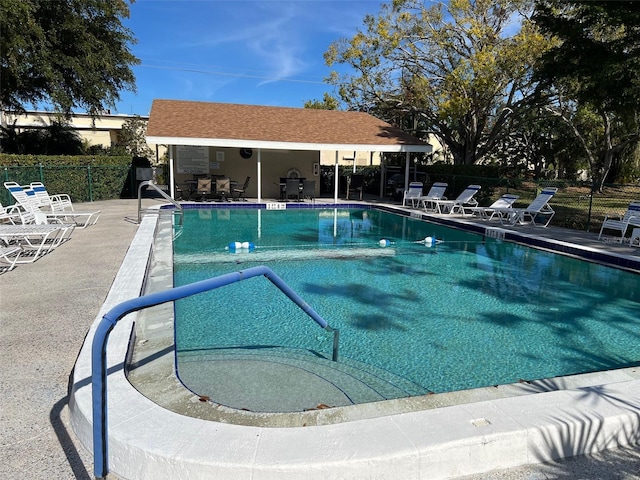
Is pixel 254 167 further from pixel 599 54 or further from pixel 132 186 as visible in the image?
pixel 599 54

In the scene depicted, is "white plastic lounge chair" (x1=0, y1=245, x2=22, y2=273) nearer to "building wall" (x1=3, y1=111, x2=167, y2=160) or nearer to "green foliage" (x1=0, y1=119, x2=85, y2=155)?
"green foliage" (x1=0, y1=119, x2=85, y2=155)

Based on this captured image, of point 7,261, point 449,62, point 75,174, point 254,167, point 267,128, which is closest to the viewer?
point 7,261

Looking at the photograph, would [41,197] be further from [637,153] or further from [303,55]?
[303,55]

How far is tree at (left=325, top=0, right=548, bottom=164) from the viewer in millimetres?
19094

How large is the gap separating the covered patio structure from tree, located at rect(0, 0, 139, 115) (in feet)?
11.6

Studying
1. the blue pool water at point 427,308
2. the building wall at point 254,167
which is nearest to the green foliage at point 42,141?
the building wall at point 254,167

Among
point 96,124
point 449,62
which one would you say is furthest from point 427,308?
point 96,124

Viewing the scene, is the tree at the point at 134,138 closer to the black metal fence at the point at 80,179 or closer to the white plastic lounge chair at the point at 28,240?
the black metal fence at the point at 80,179

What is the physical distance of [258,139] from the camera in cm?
1773

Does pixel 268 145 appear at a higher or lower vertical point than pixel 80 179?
higher

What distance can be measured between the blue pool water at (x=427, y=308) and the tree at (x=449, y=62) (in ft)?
37.6

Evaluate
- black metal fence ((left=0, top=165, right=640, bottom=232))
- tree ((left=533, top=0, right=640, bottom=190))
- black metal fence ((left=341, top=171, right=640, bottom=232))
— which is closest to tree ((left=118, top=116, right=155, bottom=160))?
black metal fence ((left=0, top=165, right=640, bottom=232))

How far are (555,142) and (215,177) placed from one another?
2588 centimetres

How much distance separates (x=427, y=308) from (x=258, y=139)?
13242mm
